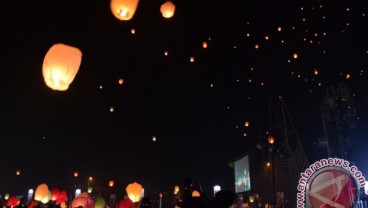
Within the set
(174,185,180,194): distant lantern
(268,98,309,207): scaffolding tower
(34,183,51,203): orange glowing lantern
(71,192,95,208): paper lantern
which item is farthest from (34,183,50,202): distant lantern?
(174,185,180,194): distant lantern

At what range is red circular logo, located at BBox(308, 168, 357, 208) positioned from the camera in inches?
204

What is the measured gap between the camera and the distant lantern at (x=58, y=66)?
5.24 metres

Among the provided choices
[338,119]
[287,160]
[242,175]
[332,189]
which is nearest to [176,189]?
[242,175]

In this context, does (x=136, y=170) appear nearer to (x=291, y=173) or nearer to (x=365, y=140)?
(x=291, y=173)

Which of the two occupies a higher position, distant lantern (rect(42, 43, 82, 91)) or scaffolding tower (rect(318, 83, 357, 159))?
scaffolding tower (rect(318, 83, 357, 159))

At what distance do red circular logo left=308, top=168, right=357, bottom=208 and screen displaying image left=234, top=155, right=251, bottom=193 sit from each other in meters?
12.8

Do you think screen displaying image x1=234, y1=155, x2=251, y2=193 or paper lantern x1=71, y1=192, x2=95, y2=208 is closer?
paper lantern x1=71, y1=192, x2=95, y2=208

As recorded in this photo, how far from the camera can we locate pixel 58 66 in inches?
207

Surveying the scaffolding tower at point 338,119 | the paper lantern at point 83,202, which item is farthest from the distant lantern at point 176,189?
the paper lantern at point 83,202

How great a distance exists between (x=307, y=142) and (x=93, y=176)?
12.1 meters

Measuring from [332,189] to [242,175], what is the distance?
14.5 meters

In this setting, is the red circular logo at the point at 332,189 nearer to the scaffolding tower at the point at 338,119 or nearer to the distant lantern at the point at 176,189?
Result: the scaffolding tower at the point at 338,119

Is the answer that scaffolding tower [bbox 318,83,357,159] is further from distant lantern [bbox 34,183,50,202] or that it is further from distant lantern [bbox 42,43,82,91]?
distant lantern [bbox 34,183,50,202]

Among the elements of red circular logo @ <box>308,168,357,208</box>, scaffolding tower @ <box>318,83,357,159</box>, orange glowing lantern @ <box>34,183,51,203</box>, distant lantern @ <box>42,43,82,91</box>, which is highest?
scaffolding tower @ <box>318,83,357,159</box>
